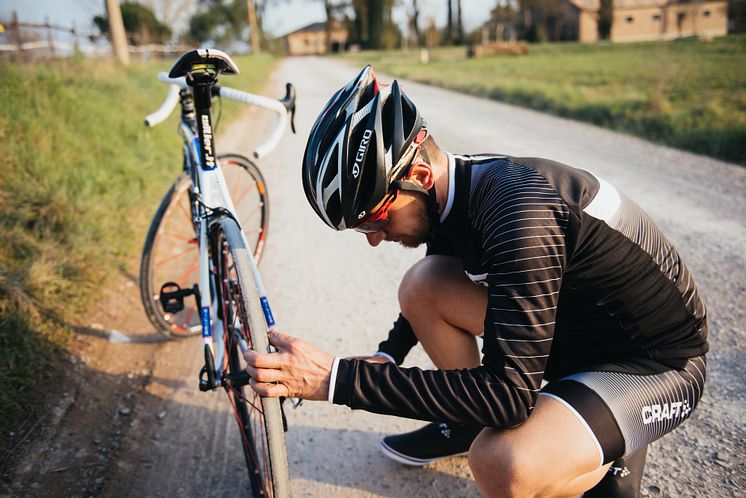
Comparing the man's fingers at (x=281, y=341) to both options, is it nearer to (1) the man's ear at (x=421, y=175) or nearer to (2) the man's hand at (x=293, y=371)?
(2) the man's hand at (x=293, y=371)

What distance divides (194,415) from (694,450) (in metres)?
2.29

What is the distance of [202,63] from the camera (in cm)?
233

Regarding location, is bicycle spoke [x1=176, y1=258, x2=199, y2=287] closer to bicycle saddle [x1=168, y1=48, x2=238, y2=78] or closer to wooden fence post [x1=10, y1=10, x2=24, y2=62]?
bicycle saddle [x1=168, y1=48, x2=238, y2=78]

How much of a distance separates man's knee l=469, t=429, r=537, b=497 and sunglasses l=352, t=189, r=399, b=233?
74cm

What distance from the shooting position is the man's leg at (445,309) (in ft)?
6.78

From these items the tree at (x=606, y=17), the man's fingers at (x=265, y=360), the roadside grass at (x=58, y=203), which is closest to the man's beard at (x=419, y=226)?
the man's fingers at (x=265, y=360)

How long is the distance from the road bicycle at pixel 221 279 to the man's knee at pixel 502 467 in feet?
2.02

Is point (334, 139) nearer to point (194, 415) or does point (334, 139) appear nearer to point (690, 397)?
point (690, 397)

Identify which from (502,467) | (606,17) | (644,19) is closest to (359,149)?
(502,467)

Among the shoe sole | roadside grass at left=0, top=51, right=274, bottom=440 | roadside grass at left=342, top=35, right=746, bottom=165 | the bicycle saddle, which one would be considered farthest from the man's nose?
roadside grass at left=342, top=35, right=746, bottom=165

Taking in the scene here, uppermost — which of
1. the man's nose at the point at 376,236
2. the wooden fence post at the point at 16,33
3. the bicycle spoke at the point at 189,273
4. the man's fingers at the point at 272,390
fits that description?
the wooden fence post at the point at 16,33

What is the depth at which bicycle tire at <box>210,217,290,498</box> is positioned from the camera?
1.64 meters

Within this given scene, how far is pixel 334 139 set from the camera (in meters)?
1.69

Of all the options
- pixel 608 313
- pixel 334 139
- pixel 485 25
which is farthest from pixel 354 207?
pixel 485 25
